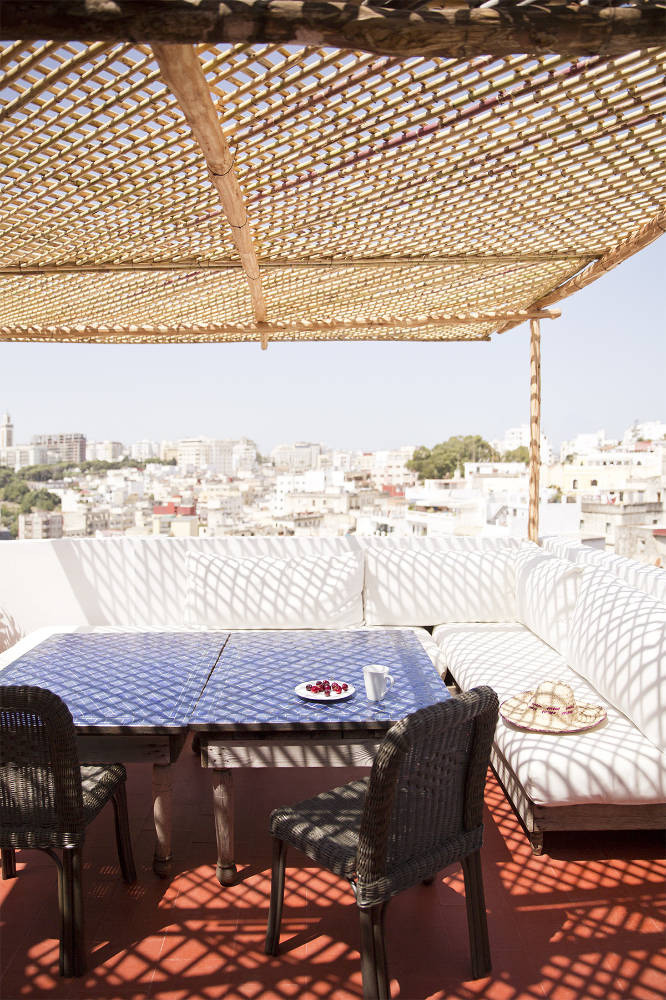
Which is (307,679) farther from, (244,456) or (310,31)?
(244,456)

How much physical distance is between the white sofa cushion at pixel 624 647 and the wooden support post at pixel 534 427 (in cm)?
163

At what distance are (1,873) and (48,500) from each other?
11.7 metres

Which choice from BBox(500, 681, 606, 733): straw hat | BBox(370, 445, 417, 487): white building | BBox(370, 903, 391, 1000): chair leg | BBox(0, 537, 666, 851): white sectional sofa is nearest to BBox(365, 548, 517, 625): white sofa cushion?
BBox(0, 537, 666, 851): white sectional sofa

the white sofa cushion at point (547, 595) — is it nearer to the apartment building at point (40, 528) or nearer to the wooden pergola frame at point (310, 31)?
the wooden pergola frame at point (310, 31)

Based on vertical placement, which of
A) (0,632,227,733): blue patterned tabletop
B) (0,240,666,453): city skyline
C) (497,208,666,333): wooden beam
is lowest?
(0,632,227,733): blue patterned tabletop

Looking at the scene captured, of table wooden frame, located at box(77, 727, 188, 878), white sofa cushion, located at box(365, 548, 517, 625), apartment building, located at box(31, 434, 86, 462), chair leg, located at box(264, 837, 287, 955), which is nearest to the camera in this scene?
chair leg, located at box(264, 837, 287, 955)

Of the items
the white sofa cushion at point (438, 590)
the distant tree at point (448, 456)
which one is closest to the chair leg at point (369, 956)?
the white sofa cushion at point (438, 590)

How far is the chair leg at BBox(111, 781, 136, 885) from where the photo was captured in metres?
2.41

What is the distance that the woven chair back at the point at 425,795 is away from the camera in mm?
1674

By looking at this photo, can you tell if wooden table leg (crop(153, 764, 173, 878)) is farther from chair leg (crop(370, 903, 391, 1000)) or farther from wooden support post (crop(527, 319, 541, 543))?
wooden support post (crop(527, 319, 541, 543))

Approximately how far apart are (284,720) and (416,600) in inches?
92.6

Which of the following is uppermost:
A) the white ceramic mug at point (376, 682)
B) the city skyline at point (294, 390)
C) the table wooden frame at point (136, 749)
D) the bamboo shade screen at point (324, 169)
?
the city skyline at point (294, 390)

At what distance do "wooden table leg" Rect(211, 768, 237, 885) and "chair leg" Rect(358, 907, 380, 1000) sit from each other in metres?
0.77

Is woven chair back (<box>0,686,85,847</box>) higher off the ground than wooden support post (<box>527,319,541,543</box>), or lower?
lower
